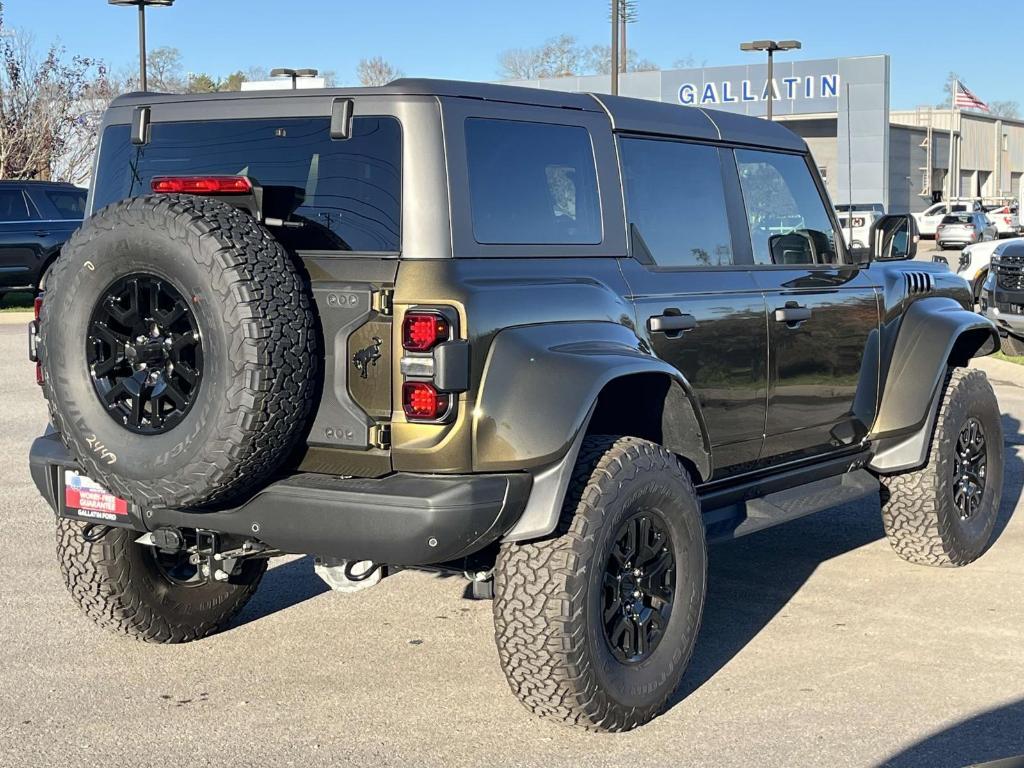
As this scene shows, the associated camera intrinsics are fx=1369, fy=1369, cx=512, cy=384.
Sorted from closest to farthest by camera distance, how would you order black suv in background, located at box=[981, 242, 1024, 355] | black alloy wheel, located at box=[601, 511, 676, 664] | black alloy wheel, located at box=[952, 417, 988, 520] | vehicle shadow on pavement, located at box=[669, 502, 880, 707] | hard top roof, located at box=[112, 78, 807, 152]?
1. hard top roof, located at box=[112, 78, 807, 152]
2. black alloy wheel, located at box=[601, 511, 676, 664]
3. vehicle shadow on pavement, located at box=[669, 502, 880, 707]
4. black alloy wheel, located at box=[952, 417, 988, 520]
5. black suv in background, located at box=[981, 242, 1024, 355]

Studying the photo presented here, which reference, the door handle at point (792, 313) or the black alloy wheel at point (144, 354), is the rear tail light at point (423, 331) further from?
the door handle at point (792, 313)

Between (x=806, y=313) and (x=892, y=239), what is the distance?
0.86m

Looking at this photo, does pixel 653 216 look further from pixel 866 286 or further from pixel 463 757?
pixel 463 757

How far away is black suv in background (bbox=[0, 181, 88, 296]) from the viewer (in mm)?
19516

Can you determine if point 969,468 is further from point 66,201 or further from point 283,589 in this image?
point 66,201

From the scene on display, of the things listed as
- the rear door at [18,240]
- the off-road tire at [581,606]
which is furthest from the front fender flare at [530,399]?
the rear door at [18,240]

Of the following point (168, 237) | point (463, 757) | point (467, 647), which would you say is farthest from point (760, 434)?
point (168, 237)

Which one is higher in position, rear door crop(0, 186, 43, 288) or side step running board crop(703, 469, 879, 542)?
rear door crop(0, 186, 43, 288)

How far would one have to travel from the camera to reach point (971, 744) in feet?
14.0

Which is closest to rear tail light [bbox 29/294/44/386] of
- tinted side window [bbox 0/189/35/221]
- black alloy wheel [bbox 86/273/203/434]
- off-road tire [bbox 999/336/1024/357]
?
black alloy wheel [bbox 86/273/203/434]

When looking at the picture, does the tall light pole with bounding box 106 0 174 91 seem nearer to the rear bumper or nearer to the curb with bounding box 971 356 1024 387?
the curb with bounding box 971 356 1024 387

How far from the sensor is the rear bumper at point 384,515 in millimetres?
3982

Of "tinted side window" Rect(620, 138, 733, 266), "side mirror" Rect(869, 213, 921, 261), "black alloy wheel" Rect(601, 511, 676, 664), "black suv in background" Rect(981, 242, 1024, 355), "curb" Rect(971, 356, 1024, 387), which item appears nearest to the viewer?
"black alloy wheel" Rect(601, 511, 676, 664)

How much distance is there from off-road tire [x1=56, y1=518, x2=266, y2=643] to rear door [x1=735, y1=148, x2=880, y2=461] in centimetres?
229
